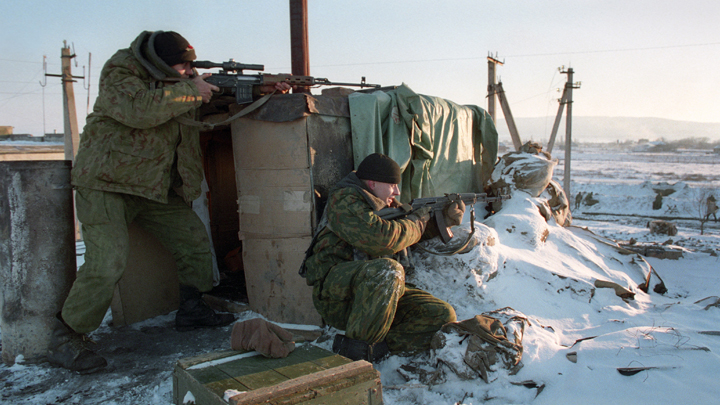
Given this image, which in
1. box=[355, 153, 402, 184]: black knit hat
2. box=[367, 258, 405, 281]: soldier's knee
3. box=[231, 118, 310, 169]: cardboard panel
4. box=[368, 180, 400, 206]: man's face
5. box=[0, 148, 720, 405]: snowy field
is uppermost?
box=[231, 118, 310, 169]: cardboard panel

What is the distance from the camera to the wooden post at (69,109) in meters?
14.7

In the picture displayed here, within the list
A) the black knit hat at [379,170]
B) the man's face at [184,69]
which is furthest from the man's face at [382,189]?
the man's face at [184,69]

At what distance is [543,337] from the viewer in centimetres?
307

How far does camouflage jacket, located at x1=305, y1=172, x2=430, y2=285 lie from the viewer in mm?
2887

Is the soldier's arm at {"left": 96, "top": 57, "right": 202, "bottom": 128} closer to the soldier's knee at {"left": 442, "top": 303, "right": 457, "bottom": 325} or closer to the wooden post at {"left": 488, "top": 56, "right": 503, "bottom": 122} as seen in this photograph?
the soldier's knee at {"left": 442, "top": 303, "right": 457, "bottom": 325}

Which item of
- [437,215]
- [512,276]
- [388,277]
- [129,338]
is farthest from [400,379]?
[129,338]

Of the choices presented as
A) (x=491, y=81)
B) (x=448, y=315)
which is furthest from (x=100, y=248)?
(x=491, y=81)

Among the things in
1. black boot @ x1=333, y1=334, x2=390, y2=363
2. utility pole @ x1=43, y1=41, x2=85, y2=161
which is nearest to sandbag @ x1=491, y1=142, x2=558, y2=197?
black boot @ x1=333, y1=334, x2=390, y2=363

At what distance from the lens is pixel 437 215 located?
3521mm

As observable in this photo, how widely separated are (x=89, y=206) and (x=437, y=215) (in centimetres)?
232

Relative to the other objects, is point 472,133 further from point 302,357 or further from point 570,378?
point 302,357

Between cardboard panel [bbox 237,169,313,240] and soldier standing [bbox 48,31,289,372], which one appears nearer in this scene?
soldier standing [bbox 48,31,289,372]

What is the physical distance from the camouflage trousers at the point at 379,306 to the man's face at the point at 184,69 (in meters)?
1.74

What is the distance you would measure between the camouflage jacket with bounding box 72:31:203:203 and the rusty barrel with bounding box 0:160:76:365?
0.75 ft
